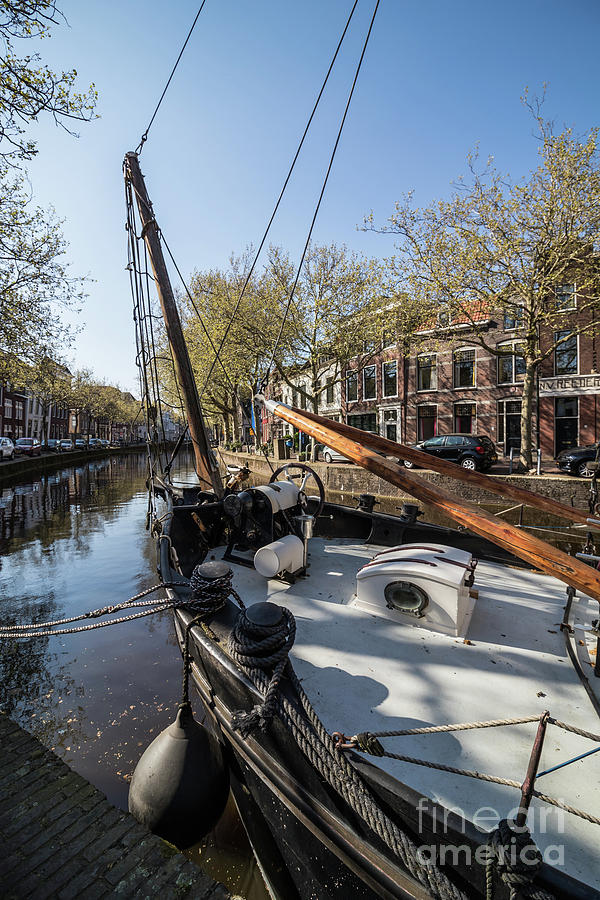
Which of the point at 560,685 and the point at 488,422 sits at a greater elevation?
the point at 488,422

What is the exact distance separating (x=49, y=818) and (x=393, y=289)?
17582 millimetres

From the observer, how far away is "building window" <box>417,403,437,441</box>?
84.2 feet

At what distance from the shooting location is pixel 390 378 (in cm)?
2759

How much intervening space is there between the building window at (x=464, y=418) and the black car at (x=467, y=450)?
712 centimetres

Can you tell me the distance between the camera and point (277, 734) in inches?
80.7

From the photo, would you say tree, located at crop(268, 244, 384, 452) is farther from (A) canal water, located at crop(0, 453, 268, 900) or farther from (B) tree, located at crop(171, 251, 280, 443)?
(A) canal water, located at crop(0, 453, 268, 900)

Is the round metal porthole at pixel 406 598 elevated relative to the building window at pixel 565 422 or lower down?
lower down

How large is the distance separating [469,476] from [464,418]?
23.3 m

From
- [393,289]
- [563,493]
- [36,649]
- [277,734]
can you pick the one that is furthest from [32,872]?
[393,289]

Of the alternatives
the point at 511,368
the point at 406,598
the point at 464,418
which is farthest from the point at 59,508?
the point at 511,368

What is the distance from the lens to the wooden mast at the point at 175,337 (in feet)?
21.6

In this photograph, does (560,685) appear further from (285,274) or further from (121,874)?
(285,274)

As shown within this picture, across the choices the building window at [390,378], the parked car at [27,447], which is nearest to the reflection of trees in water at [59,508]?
the parked car at [27,447]

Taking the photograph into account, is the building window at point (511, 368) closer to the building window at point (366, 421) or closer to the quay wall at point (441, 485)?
the building window at point (366, 421)
